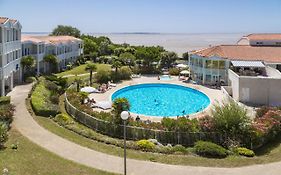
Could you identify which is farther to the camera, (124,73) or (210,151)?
(124,73)

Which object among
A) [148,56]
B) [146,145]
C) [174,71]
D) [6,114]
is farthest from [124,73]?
[146,145]

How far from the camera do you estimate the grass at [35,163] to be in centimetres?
1798

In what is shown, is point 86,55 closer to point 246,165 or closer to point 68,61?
point 68,61

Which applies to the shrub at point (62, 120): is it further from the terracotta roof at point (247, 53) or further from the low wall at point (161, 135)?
the terracotta roof at point (247, 53)

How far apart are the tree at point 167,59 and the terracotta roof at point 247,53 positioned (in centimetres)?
1025

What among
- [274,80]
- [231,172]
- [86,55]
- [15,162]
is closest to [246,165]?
[231,172]

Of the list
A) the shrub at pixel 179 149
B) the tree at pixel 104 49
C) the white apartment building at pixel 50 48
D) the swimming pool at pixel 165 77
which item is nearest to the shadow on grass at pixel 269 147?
the shrub at pixel 179 149

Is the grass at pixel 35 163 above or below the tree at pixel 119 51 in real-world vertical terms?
below

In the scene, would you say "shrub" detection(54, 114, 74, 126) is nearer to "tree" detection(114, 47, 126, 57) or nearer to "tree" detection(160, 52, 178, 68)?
"tree" detection(160, 52, 178, 68)

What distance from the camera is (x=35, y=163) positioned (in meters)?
19.1

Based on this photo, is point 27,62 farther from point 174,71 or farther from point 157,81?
point 174,71

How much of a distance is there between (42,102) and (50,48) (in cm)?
2504

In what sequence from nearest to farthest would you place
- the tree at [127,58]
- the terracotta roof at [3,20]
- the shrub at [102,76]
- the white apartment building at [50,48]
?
the terracotta roof at [3,20] < the white apartment building at [50,48] < the shrub at [102,76] < the tree at [127,58]

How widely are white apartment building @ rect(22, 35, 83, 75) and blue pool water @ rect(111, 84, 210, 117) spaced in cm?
1514
